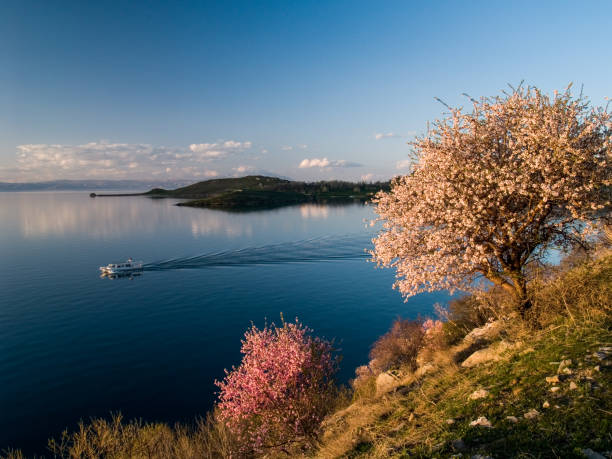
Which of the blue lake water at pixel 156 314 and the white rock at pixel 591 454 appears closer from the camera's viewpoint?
the white rock at pixel 591 454

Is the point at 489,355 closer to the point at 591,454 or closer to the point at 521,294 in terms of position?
the point at 521,294

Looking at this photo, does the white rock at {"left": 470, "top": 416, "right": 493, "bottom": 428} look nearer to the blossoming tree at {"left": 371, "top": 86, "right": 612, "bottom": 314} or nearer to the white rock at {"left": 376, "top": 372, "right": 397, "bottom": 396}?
the blossoming tree at {"left": 371, "top": 86, "right": 612, "bottom": 314}

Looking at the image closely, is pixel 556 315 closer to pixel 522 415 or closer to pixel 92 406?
pixel 522 415

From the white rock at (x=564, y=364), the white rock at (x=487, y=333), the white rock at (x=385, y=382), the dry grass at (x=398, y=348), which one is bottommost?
the dry grass at (x=398, y=348)

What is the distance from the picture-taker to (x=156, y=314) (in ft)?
157

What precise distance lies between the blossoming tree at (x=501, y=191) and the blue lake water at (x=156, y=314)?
952 centimetres

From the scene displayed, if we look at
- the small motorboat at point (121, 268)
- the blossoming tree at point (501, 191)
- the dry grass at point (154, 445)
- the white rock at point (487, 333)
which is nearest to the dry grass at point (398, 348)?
the white rock at point (487, 333)

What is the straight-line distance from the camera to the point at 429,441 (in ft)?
25.1

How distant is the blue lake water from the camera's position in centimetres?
2995

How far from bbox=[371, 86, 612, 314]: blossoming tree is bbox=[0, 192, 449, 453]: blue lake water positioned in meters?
9.52

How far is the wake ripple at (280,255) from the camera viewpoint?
70.2 m

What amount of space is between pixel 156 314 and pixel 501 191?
47594mm

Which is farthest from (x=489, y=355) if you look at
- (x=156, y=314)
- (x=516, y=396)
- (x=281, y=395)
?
(x=156, y=314)

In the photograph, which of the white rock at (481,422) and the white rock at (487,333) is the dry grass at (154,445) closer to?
the white rock at (487,333)
